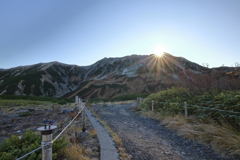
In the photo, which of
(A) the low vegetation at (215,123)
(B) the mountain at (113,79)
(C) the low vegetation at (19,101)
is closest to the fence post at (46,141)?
(A) the low vegetation at (215,123)

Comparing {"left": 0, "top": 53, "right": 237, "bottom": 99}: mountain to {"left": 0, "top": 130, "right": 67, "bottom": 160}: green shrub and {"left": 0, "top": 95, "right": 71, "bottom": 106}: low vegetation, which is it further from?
{"left": 0, "top": 130, "right": 67, "bottom": 160}: green shrub

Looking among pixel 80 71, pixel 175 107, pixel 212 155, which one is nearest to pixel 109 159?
pixel 212 155

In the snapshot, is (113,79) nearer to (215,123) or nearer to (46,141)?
(215,123)

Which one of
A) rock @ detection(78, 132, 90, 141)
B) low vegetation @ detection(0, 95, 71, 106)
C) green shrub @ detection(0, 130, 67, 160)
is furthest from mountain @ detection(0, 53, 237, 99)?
green shrub @ detection(0, 130, 67, 160)

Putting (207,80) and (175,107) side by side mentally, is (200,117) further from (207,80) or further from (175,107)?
(207,80)

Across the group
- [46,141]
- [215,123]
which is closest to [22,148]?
[46,141]

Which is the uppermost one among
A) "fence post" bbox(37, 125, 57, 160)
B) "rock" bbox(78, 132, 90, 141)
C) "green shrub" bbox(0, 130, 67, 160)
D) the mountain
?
the mountain

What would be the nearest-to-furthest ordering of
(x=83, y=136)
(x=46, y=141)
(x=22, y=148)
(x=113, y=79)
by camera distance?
(x=46, y=141)
(x=22, y=148)
(x=83, y=136)
(x=113, y=79)

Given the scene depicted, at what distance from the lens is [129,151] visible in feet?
14.0

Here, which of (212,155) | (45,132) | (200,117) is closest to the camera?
(45,132)

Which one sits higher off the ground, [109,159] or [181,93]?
[181,93]

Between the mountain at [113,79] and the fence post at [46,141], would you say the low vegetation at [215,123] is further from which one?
the mountain at [113,79]

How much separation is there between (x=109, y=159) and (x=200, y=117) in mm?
4902

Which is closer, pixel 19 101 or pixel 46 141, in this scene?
pixel 46 141
